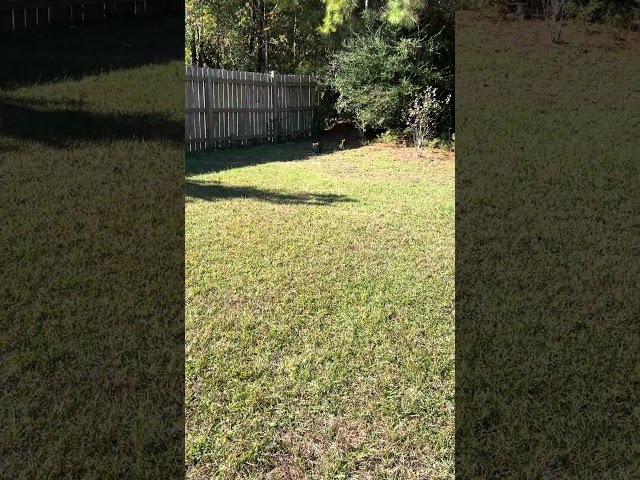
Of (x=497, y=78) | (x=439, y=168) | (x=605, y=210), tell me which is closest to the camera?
(x=605, y=210)

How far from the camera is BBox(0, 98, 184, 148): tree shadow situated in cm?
626

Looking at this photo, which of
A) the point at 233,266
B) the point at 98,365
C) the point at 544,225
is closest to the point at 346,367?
the point at 98,365

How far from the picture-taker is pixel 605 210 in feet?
14.6

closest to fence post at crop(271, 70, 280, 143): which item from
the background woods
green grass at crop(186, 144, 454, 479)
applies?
the background woods

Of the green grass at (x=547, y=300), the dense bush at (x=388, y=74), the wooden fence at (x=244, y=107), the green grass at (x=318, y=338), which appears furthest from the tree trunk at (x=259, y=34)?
the green grass at (x=318, y=338)

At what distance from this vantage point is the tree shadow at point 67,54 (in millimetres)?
7645

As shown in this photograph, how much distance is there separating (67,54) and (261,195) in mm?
4443

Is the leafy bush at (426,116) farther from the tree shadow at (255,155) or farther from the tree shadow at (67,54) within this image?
the tree shadow at (67,54)

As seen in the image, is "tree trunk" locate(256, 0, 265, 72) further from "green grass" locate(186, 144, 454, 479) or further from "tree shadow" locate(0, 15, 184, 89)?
"green grass" locate(186, 144, 454, 479)

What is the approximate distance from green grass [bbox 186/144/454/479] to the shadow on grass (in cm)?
6

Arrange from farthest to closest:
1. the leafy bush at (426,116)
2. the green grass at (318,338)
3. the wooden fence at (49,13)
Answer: the leafy bush at (426,116), the wooden fence at (49,13), the green grass at (318,338)

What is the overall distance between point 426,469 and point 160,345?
1.16 meters

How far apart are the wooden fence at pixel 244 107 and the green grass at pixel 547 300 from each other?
3097mm

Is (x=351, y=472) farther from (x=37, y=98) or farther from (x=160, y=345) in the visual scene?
(x=37, y=98)
